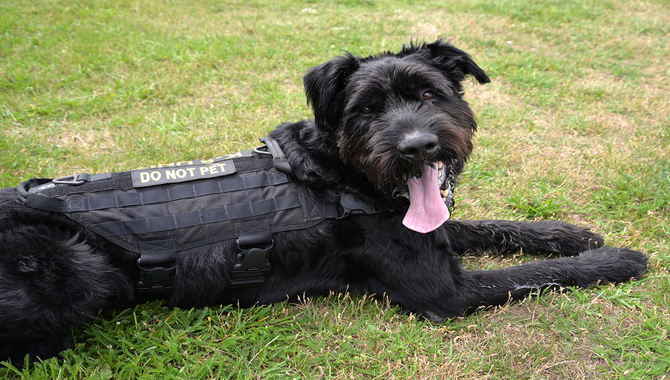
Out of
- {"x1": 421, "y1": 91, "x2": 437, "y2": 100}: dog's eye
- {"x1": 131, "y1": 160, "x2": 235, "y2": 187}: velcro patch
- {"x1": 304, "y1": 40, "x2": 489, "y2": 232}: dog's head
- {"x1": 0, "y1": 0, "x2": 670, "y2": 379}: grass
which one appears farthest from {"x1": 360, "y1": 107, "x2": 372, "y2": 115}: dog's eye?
{"x1": 0, "y1": 0, "x2": 670, "y2": 379}: grass

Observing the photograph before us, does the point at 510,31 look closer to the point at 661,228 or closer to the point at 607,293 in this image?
the point at 661,228

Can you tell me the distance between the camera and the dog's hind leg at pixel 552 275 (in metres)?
3.15

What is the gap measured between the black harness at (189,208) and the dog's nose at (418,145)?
573 millimetres

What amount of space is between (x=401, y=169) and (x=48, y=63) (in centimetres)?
705

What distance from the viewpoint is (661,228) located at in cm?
387

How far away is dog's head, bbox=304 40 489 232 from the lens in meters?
2.67

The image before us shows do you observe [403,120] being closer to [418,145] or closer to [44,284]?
[418,145]

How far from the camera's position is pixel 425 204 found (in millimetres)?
2887

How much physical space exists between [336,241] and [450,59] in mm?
1645

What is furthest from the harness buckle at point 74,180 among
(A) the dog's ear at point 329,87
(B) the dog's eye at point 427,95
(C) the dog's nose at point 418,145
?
(B) the dog's eye at point 427,95

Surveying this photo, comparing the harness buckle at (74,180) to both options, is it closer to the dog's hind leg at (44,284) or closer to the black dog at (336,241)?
the black dog at (336,241)

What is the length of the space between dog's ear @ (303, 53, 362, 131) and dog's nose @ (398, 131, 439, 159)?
0.68 metres

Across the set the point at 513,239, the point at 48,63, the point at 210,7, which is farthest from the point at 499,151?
the point at 210,7

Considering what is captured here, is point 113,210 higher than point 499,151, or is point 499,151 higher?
point 113,210
